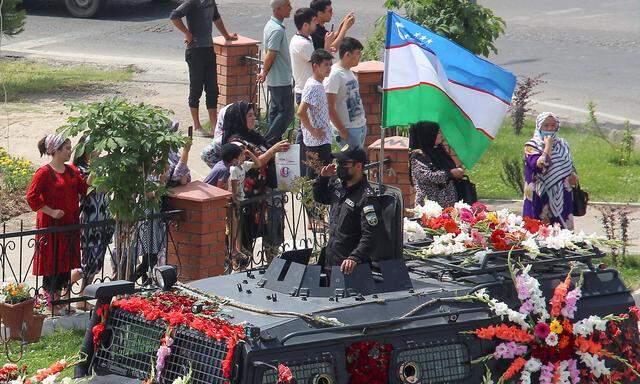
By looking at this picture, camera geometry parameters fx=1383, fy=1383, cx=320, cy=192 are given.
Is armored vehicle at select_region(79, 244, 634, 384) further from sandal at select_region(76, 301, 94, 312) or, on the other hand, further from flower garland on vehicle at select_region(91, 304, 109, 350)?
sandal at select_region(76, 301, 94, 312)

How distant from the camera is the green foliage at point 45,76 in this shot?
1925cm

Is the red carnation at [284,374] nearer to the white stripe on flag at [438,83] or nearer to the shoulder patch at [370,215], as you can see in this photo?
A: the shoulder patch at [370,215]

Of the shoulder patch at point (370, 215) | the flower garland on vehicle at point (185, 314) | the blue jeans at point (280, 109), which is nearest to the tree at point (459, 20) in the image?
the blue jeans at point (280, 109)

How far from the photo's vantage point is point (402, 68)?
10008mm

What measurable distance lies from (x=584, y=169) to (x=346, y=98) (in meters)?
4.11

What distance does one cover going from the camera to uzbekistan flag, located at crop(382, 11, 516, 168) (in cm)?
997

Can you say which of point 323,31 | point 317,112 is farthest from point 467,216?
point 323,31

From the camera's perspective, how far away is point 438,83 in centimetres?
1001

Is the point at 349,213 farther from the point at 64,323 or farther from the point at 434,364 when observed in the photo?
the point at 64,323

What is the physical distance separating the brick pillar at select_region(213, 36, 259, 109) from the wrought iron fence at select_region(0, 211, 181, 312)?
6103 millimetres

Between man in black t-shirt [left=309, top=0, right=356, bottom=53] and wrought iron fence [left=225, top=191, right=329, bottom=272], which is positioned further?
man in black t-shirt [left=309, top=0, right=356, bottom=53]

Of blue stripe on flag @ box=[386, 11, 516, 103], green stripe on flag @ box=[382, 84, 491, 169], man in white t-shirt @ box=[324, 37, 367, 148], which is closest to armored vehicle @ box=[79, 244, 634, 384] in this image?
green stripe on flag @ box=[382, 84, 491, 169]

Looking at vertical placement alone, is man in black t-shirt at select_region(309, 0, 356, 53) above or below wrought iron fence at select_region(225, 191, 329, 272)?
above

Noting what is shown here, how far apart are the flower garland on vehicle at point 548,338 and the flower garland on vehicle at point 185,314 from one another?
4.52ft
